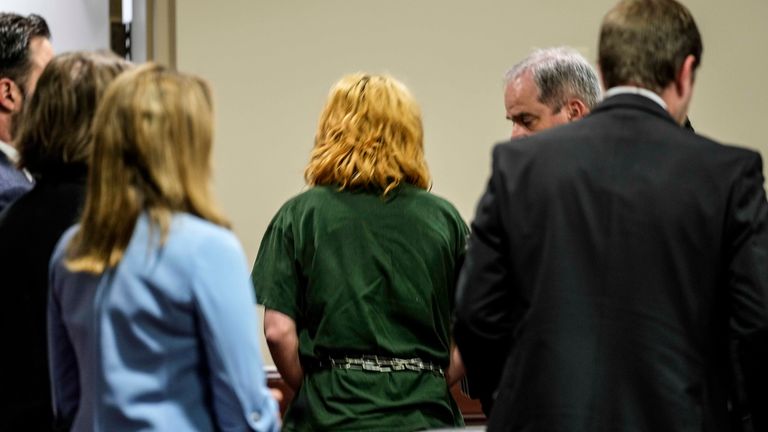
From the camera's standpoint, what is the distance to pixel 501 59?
427 centimetres

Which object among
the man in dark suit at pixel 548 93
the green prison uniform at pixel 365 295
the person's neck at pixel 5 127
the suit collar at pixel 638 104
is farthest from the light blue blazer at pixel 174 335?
the man in dark suit at pixel 548 93

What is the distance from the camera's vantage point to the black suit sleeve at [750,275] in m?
2.01

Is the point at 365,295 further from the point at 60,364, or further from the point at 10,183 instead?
the point at 60,364

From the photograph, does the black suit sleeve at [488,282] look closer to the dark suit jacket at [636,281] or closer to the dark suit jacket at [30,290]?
the dark suit jacket at [636,281]

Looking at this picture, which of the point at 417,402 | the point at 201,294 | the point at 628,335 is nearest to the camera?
the point at 201,294

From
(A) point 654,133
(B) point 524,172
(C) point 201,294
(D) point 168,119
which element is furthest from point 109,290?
(A) point 654,133

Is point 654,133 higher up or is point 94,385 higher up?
point 654,133

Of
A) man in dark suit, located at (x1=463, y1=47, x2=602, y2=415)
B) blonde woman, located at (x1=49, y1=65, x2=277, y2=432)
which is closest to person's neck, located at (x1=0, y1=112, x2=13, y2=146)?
blonde woman, located at (x1=49, y1=65, x2=277, y2=432)

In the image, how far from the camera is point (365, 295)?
8.87 feet

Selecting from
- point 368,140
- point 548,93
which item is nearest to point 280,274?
point 368,140

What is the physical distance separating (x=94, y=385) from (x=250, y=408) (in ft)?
0.73

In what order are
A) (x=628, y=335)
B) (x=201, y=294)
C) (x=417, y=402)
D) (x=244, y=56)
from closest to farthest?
(x=201, y=294) < (x=628, y=335) < (x=417, y=402) < (x=244, y=56)

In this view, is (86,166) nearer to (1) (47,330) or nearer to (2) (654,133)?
(1) (47,330)

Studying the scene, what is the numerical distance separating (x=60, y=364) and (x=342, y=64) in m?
2.33
